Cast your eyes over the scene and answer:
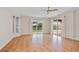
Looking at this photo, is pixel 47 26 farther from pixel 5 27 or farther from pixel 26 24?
pixel 5 27

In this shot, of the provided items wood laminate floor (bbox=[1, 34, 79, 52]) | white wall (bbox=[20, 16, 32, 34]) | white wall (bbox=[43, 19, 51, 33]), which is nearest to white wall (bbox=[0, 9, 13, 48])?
wood laminate floor (bbox=[1, 34, 79, 52])

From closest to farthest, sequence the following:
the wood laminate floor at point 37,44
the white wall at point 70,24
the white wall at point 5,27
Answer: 1. the white wall at point 5,27
2. the wood laminate floor at point 37,44
3. the white wall at point 70,24

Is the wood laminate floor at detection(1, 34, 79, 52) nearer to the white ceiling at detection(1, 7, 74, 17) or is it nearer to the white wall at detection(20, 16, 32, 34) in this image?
the white wall at detection(20, 16, 32, 34)

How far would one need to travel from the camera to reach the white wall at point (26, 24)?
399 cm

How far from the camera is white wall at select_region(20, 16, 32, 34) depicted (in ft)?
13.1

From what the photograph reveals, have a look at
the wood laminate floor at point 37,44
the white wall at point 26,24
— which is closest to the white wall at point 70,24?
the wood laminate floor at point 37,44

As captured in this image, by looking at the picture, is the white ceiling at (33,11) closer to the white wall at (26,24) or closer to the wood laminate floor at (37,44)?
the white wall at (26,24)

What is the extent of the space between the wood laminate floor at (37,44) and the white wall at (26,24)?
169mm

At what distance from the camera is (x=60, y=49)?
3928 millimetres

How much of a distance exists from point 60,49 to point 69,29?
756mm

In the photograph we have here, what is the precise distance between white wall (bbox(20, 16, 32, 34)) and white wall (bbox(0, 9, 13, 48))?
368 mm

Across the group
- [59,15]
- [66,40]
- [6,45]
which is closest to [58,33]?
[66,40]

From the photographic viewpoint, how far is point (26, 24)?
4059 millimetres
